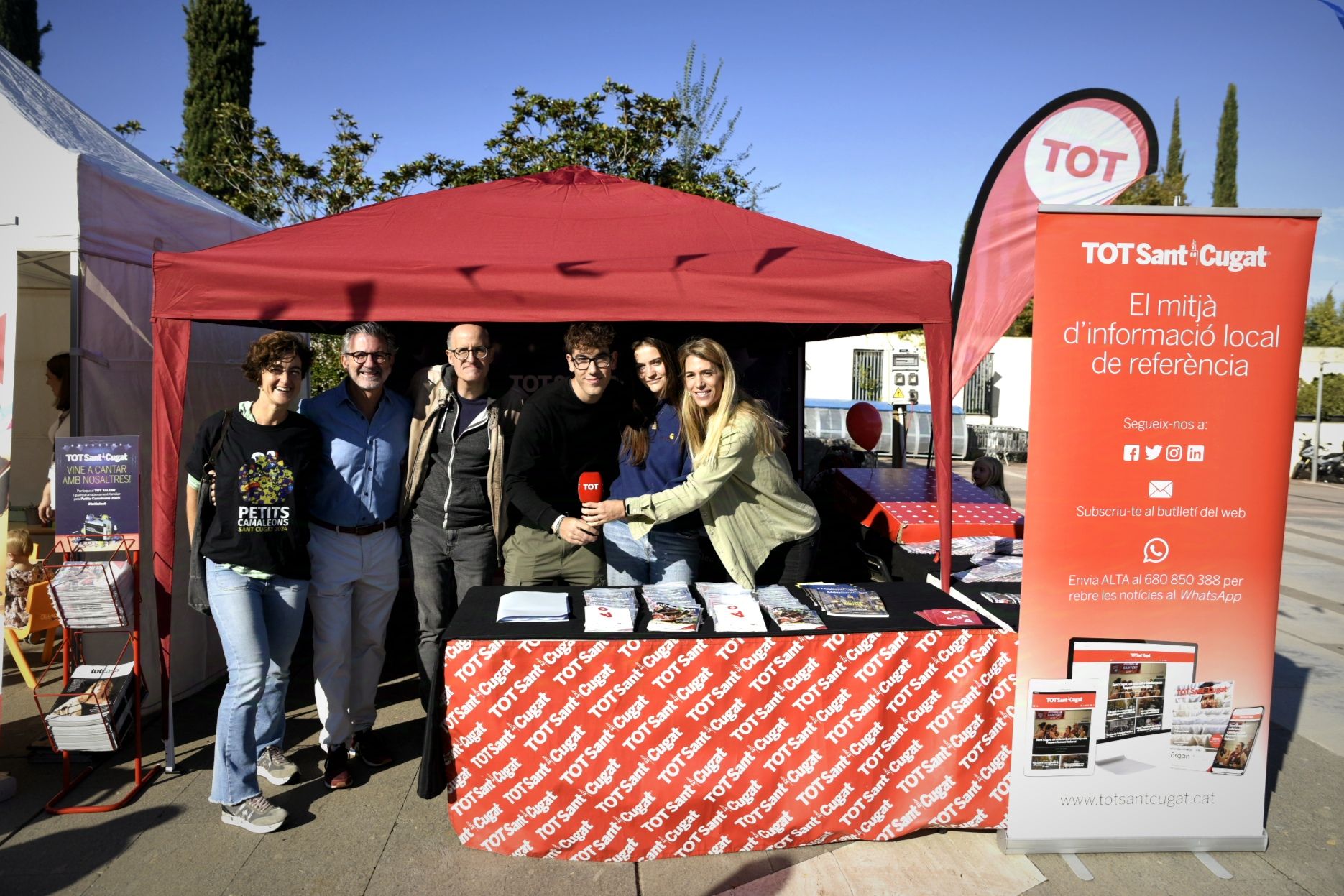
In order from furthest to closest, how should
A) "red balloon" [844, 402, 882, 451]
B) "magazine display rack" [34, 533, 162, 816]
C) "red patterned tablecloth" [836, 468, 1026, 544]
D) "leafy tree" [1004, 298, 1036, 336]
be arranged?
"leafy tree" [1004, 298, 1036, 336] < "red balloon" [844, 402, 882, 451] < "red patterned tablecloth" [836, 468, 1026, 544] < "magazine display rack" [34, 533, 162, 816]

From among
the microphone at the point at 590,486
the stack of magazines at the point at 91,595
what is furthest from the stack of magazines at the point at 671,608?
the stack of magazines at the point at 91,595

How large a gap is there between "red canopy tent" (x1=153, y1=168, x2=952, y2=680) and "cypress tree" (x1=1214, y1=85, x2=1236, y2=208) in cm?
4711

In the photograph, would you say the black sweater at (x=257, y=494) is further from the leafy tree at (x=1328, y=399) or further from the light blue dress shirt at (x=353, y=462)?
the leafy tree at (x=1328, y=399)

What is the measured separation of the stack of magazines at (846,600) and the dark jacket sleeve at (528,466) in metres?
1.04

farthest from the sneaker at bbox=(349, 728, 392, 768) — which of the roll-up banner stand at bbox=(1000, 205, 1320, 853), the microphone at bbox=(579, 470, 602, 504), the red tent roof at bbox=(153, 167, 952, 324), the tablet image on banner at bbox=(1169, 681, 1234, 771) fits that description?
the tablet image on banner at bbox=(1169, 681, 1234, 771)

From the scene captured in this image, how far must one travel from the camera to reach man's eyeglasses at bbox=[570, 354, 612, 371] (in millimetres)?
3355

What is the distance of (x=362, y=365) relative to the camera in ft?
10.3

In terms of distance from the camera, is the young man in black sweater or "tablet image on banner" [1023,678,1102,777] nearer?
"tablet image on banner" [1023,678,1102,777]

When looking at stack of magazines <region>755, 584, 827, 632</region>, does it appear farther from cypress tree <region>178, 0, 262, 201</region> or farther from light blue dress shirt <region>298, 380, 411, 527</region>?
cypress tree <region>178, 0, 262, 201</region>

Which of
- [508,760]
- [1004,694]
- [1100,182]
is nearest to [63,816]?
[508,760]

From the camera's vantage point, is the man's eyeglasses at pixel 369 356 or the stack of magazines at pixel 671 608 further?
the man's eyeglasses at pixel 369 356

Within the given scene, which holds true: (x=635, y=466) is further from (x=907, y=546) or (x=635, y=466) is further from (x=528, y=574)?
(x=907, y=546)

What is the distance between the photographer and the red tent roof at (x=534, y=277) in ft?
11.1

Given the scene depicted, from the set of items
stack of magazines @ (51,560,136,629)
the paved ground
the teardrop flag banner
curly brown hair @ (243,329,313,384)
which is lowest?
the paved ground
